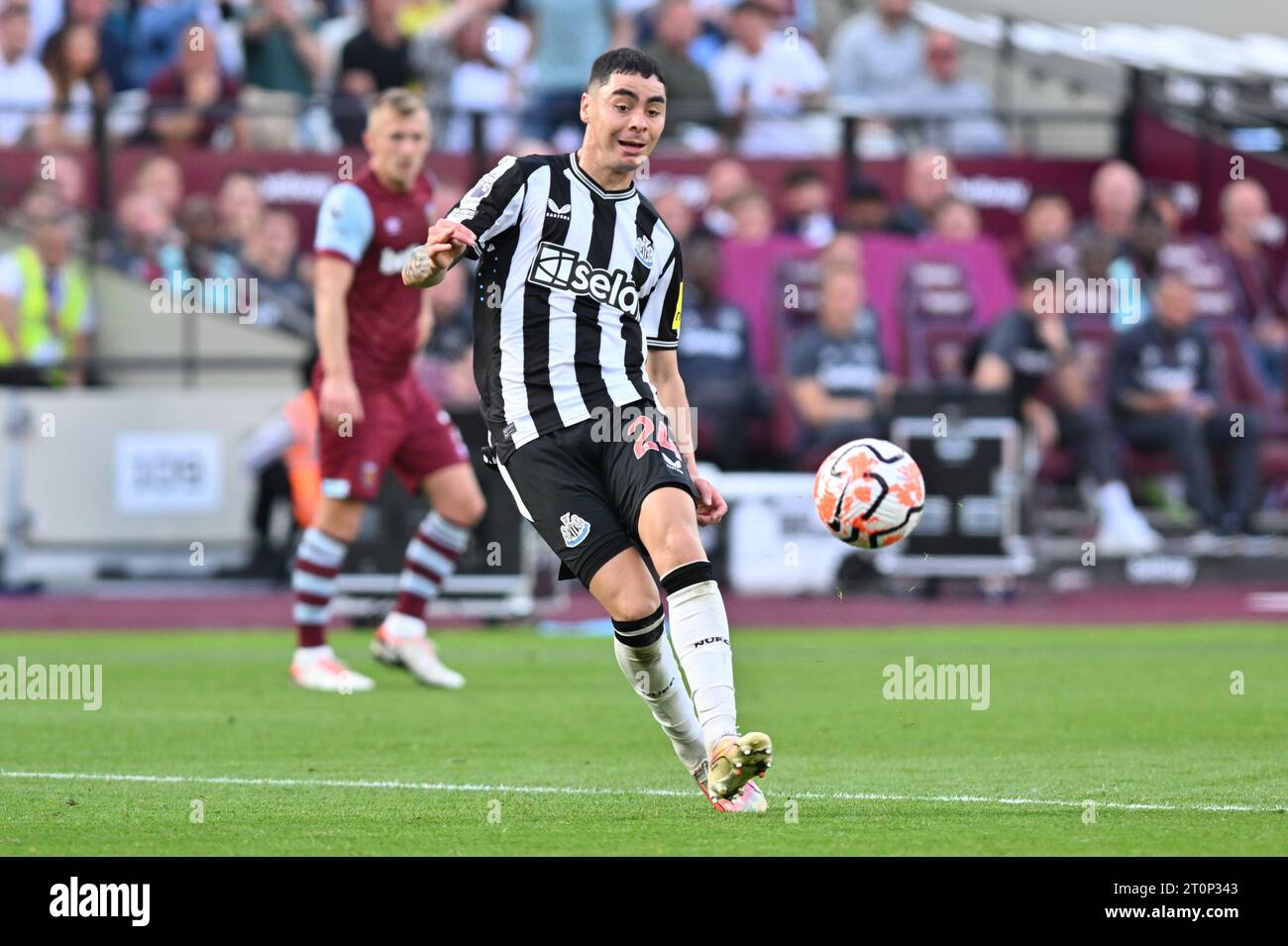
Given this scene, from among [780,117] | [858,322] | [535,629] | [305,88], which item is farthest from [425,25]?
[535,629]

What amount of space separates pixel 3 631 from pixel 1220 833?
9988mm

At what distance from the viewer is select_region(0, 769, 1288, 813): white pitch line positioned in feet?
22.1

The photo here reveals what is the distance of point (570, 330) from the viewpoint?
6953mm

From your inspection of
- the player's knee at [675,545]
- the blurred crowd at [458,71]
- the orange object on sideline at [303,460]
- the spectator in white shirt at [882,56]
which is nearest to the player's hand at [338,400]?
the player's knee at [675,545]

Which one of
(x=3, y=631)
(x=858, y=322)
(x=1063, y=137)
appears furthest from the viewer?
(x=1063, y=137)

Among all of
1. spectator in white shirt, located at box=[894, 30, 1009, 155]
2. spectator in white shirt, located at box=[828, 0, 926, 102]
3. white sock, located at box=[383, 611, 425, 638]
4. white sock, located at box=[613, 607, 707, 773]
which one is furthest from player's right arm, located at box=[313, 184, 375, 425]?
spectator in white shirt, located at box=[828, 0, 926, 102]

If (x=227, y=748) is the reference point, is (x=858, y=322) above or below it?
above

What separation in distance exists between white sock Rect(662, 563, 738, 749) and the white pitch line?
2.41ft

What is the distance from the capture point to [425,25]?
20656mm

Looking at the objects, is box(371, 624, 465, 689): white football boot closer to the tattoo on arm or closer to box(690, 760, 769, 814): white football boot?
box(690, 760, 769, 814): white football boot

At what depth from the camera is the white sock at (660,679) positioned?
6.78 metres

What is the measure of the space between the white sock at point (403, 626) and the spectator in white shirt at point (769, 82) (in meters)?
10.2

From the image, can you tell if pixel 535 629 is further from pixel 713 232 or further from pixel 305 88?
pixel 305 88
